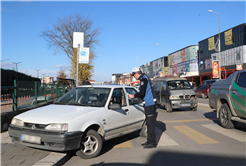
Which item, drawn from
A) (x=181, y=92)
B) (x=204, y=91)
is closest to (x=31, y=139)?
(x=181, y=92)

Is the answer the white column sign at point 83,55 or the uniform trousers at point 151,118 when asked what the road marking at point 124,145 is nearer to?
the uniform trousers at point 151,118

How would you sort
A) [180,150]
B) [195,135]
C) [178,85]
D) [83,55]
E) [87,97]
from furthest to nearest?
[178,85] < [83,55] < [195,135] < [87,97] < [180,150]

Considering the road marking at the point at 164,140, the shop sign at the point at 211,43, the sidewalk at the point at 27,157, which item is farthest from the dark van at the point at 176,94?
the shop sign at the point at 211,43

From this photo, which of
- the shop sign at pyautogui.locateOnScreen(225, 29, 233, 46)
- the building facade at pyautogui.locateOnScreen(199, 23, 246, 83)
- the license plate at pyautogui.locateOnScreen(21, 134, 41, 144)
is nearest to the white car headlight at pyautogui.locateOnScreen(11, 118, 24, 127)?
the license plate at pyautogui.locateOnScreen(21, 134, 41, 144)

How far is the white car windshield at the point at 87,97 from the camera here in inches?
205

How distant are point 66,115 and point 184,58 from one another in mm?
55014

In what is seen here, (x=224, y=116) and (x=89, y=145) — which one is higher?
(x=224, y=116)

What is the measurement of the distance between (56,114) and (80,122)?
57cm

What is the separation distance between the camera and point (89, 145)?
177 inches

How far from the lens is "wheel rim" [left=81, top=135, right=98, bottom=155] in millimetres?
4426

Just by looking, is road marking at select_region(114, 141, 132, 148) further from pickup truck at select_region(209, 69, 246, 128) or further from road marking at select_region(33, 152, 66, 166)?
pickup truck at select_region(209, 69, 246, 128)

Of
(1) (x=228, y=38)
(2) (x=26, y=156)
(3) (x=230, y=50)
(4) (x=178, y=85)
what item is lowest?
(2) (x=26, y=156)

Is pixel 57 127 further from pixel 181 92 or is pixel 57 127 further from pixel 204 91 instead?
pixel 204 91

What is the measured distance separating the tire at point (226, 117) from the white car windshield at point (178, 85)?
475 centimetres
